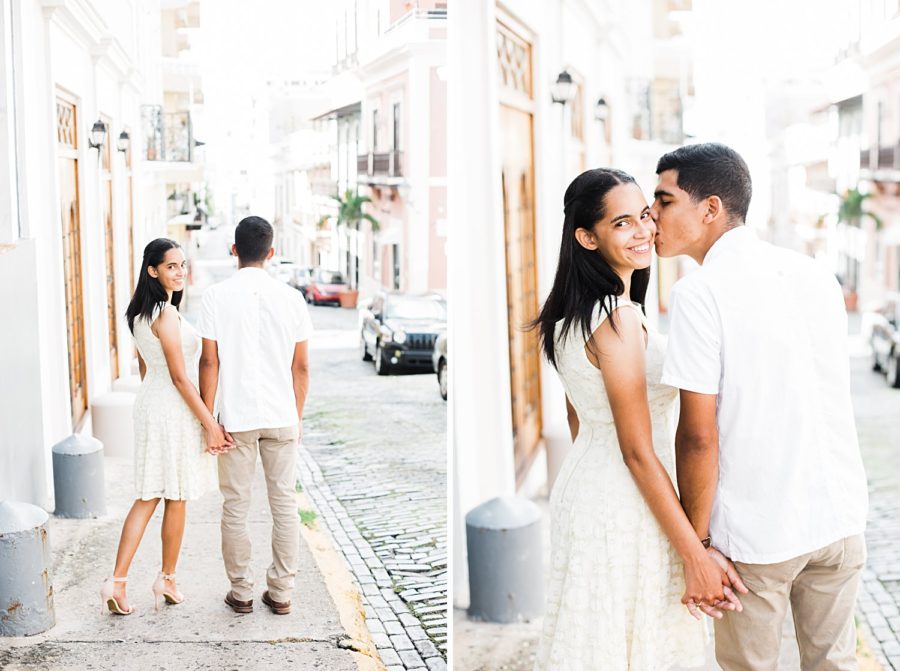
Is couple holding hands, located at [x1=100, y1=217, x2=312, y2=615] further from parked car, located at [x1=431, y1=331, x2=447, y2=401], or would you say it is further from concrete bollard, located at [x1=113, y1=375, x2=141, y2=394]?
parked car, located at [x1=431, y1=331, x2=447, y2=401]

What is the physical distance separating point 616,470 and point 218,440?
109 cm

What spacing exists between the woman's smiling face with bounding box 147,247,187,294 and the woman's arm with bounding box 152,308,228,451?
0.07m

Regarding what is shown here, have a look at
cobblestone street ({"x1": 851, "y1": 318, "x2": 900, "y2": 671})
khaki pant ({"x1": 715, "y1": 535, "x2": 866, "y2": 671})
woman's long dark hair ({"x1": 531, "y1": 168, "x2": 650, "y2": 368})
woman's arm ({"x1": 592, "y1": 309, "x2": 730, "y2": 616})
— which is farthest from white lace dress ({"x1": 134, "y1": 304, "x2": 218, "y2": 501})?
cobblestone street ({"x1": 851, "y1": 318, "x2": 900, "y2": 671})

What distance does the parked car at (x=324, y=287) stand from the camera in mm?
2924

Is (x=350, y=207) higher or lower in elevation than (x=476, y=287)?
higher

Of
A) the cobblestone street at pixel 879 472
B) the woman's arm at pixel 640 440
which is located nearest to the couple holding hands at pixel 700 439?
the woman's arm at pixel 640 440

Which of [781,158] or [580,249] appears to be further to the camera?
[781,158]

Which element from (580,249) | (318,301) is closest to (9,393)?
(318,301)

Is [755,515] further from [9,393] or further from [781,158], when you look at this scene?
[781,158]

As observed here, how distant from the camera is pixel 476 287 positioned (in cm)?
361

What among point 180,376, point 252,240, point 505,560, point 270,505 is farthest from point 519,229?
point 180,376

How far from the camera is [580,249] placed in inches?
85.4

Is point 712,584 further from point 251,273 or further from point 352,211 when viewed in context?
point 352,211

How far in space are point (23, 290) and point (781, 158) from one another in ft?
9.59
